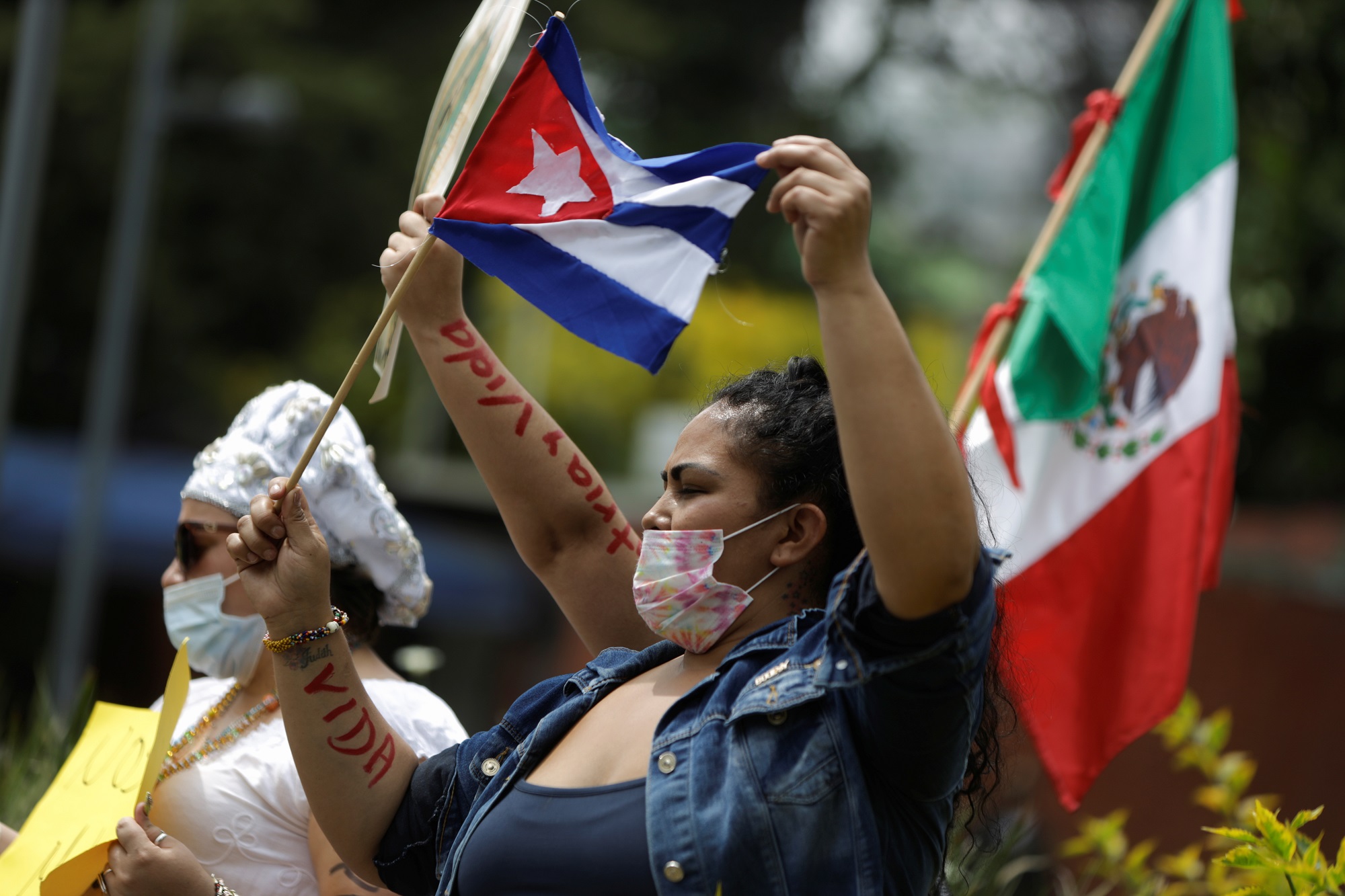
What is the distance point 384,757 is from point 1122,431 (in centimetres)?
257

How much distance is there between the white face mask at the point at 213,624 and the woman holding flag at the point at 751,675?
706 millimetres

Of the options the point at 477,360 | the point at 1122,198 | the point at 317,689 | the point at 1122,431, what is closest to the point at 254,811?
the point at 317,689

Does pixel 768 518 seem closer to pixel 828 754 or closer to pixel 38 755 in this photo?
pixel 828 754

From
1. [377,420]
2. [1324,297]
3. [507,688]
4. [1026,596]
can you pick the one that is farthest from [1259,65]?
[377,420]

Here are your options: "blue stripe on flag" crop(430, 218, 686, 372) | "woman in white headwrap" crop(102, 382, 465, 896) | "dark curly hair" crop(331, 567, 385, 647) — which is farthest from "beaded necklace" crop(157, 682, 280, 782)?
"blue stripe on flag" crop(430, 218, 686, 372)

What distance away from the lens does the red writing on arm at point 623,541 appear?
2848 millimetres

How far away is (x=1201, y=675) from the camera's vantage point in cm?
805

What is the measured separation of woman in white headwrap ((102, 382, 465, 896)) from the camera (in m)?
2.75

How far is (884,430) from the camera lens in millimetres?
1771

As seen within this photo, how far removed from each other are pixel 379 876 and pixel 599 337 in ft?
3.12

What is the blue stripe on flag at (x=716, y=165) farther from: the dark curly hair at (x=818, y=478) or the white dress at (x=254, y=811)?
the white dress at (x=254, y=811)

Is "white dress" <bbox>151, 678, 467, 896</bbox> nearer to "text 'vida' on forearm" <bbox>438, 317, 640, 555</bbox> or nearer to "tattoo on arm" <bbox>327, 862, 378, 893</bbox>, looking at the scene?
"tattoo on arm" <bbox>327, 862, 378, 893</bbox>

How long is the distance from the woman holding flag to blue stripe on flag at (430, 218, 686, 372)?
0.16 meters

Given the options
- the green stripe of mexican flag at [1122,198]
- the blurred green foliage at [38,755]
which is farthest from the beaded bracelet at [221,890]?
the green stripe of mexican flag at [1122,198]
